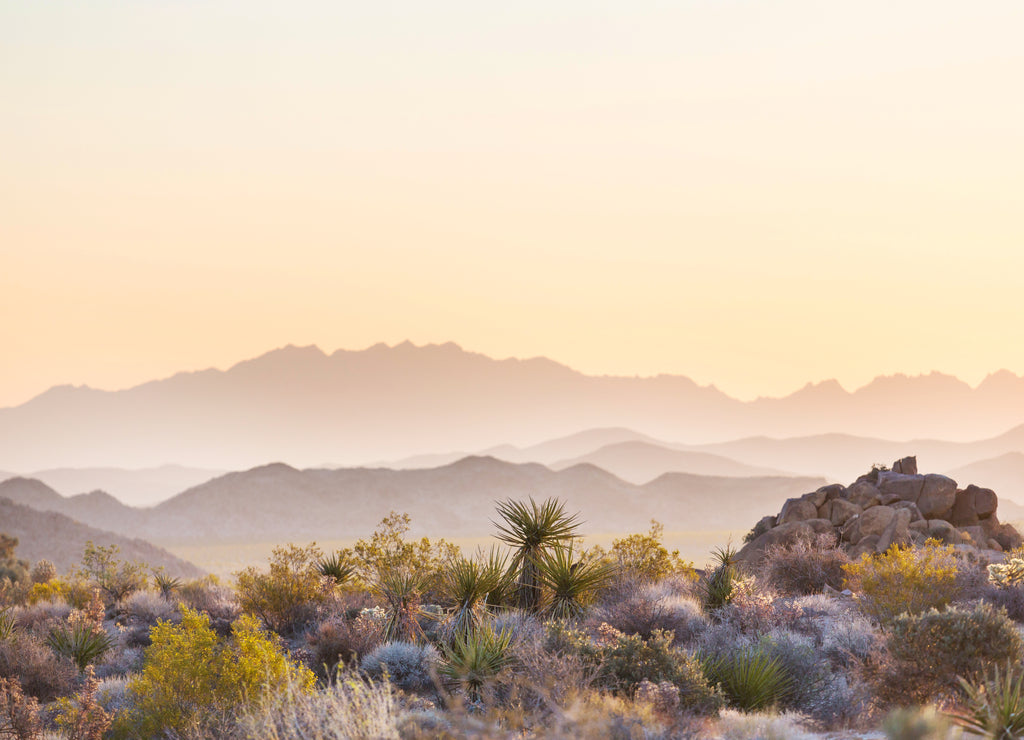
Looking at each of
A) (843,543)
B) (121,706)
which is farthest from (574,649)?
(843,543)

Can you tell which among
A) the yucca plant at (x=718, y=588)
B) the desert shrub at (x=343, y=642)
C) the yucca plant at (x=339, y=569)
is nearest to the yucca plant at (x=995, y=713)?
the yucca plant at (x=718, y=588)

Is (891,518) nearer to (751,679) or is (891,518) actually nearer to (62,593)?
(751,679)

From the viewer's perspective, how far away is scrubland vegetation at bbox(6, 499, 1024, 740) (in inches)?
436

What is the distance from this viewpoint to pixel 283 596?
2289 centimetres

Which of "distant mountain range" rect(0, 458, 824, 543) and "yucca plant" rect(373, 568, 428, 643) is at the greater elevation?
"distant mountain range" rect(0, 458, 824, 543)

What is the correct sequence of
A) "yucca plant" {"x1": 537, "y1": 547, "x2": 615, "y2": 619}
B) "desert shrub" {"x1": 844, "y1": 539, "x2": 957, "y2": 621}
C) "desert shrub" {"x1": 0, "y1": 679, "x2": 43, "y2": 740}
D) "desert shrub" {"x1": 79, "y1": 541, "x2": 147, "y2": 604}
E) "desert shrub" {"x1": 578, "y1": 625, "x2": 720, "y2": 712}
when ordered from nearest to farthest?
1. "desert shrub" {"x1": 578, "y1": 625, "x2": 720, "y2": 712}
2. "desert shrub" {"x1": 0, "y1": 679, "x2": 43, "y2": 740}
3. "desert shrub" {"x1": 844, "y1": 539, "x2": 957, "y2": 621}
4. "yucca plant" {"x1": 537, "y1": 547, "x2": 615, "y2": 619}
5. "desert shrub" {"x1": 79, "y1": 541, "x2": 147, "y2": 604}

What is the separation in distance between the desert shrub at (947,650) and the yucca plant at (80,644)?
16.2 meters

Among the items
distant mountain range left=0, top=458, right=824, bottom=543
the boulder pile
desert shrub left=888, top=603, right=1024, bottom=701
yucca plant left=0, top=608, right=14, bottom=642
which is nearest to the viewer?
desert shrub left=888, top=603, right=1024, bottom=701

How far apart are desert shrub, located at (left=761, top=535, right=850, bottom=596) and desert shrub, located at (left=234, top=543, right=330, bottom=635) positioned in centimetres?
1060

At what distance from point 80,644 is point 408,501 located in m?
113

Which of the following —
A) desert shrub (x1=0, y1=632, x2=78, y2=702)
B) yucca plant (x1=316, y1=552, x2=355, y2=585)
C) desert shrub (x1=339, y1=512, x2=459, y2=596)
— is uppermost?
desert shrub (x1=339, y1=512, x2=459, y2=596)

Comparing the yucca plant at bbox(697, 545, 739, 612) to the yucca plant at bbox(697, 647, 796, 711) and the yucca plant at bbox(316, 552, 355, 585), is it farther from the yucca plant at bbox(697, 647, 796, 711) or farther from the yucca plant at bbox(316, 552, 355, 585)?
the yucca plant at bbox(316, 552, 355, 585)

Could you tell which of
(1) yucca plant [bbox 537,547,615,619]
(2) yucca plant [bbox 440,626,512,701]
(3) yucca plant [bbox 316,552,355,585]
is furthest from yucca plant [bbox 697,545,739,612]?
(3) yucca plant [bbox 316,552,355,585]

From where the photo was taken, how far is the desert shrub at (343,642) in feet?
59.8
